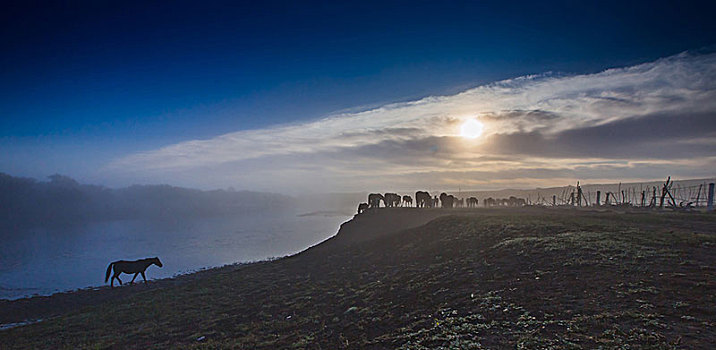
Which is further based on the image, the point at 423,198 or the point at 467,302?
the point at 423,198

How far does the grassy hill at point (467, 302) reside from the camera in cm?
740

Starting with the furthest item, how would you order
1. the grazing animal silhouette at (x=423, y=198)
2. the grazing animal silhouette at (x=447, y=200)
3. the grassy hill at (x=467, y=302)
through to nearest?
1. the grazing animal silhouette at (x=447, y=200)
2. the grazing animal silhouette at (x=423, y=198)
3. the grassy hill at (x=467, y=302)

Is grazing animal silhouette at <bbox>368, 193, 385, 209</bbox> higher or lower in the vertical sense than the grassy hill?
higher

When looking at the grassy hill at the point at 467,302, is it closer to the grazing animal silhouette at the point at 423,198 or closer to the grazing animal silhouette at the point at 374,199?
the grazing animal silhouette at the point at 423,198

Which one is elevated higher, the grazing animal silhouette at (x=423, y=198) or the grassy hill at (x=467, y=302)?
the grazing animal silhouette at (x=423, y=198)

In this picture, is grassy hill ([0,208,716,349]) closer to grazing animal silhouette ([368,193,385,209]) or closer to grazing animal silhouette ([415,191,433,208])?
grazing animal silhouette ([415,191,433,208])

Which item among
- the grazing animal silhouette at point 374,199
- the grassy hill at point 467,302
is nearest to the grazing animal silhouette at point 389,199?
the grazing animal silhouette at point 374,199

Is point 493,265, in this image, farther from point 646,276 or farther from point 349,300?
point 349,300

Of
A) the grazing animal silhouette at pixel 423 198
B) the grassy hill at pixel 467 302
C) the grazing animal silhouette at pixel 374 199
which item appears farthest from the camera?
the grazing animal silhouette at pixel 374 199

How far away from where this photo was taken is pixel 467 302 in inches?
391

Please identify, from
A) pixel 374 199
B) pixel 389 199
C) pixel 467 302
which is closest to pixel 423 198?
pixel 389 199

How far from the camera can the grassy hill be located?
740cm

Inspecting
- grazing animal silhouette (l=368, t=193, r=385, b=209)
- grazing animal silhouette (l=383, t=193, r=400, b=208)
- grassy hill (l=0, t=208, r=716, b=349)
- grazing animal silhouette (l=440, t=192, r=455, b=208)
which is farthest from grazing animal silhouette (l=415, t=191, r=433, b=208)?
grassy hill (l=0, t=208, r=716, b=349)

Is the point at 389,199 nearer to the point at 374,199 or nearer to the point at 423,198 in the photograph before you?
the point at 374,199
